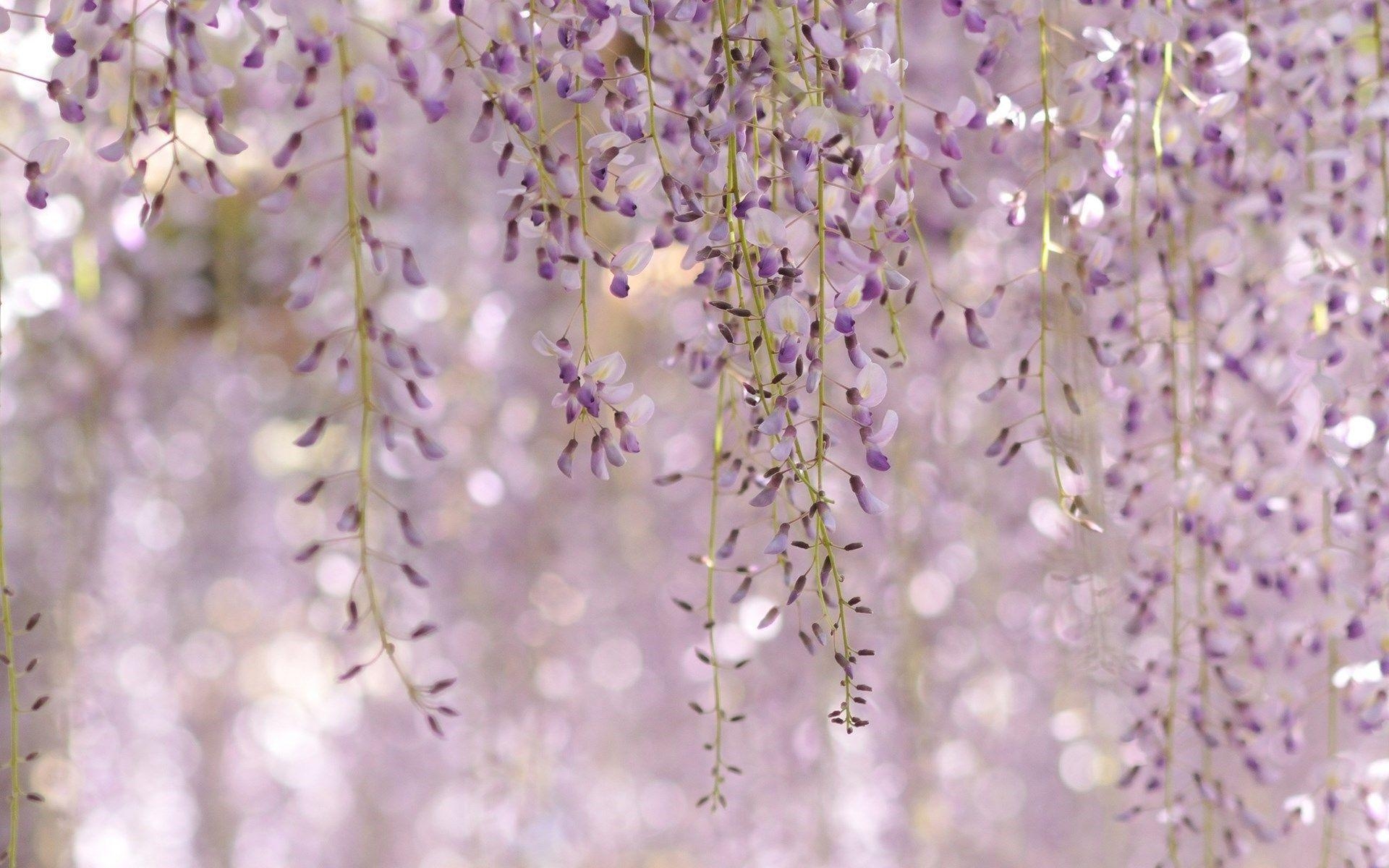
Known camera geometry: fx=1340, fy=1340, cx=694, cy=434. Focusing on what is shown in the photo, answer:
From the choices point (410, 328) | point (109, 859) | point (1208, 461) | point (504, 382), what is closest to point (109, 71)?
point (410, 328)

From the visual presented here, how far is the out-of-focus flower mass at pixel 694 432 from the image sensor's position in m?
0.77

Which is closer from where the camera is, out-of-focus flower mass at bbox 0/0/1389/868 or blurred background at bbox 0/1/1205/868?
out-of-focus flower mass at bbox 0/0/1389/868

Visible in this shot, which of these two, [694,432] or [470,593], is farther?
[470,593]

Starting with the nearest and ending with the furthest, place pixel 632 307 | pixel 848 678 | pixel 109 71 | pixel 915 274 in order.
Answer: pixel 848 678 → pixel 109 71 → pixel 915 274 → pixel 632 307

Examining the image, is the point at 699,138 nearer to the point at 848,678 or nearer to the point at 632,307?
the point at 848,678

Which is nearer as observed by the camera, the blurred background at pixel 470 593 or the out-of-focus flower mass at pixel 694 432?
the out-of-focus flower mass at pixel 694 432

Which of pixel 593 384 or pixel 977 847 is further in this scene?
pixel 977 847

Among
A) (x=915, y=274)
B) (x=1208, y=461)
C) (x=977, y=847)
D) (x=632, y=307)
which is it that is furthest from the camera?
(x=977, y=847)

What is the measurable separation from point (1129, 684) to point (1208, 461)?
0.69ft

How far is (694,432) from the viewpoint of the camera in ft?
6.40

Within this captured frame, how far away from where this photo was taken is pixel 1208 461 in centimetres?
112

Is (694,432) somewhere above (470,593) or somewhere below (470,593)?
above

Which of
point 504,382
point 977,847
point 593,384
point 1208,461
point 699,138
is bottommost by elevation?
point 977,847

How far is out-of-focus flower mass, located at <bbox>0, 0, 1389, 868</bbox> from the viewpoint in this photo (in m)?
0.77
